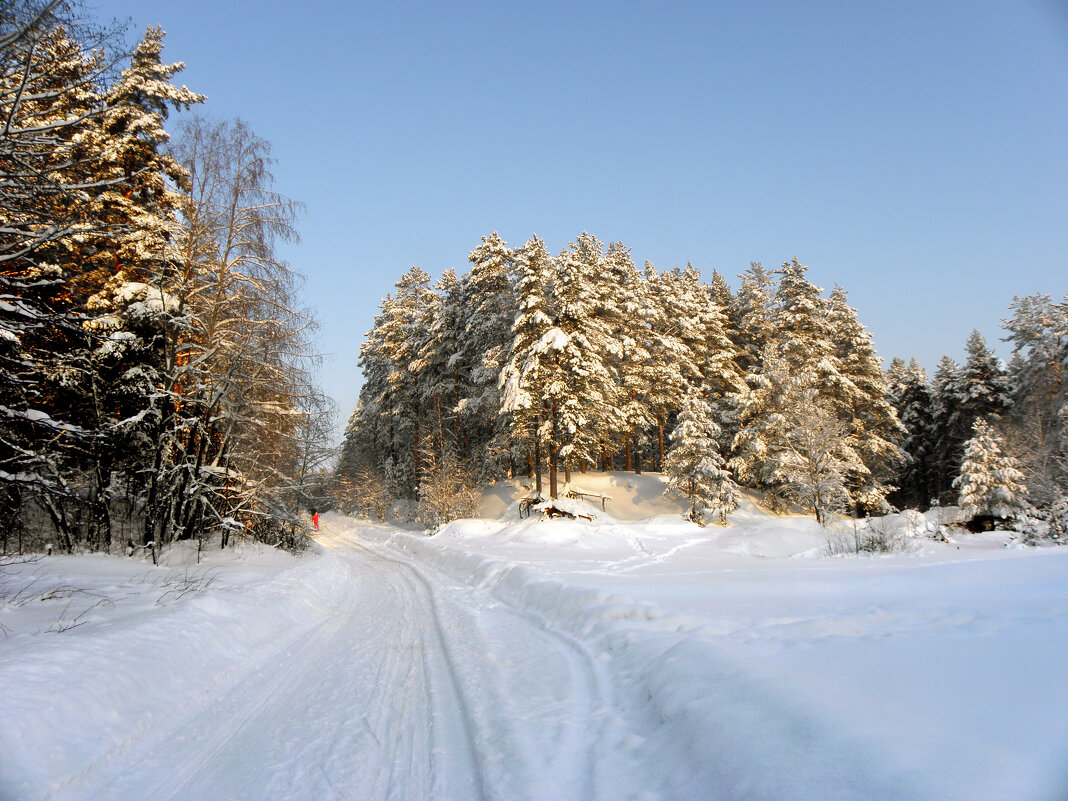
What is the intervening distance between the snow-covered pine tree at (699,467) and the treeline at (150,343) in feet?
→ 68.3

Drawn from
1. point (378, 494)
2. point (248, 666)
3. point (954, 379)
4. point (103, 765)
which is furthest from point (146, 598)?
point (954, 379)

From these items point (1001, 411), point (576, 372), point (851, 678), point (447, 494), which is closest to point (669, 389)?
→ point (576, 372)

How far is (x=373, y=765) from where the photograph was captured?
353 cm

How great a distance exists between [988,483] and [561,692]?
107 feet

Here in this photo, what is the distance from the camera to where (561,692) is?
4.73 metres

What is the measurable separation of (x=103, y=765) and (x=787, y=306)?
40.6 m

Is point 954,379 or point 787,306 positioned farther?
point 954,379

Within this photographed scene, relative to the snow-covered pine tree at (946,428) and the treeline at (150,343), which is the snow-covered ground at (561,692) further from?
the snow-covered pine tree at (946,428)

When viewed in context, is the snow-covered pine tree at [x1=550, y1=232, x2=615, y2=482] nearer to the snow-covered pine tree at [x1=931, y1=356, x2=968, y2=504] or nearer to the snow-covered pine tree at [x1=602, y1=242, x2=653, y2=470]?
the snow-covered pine tree at [x1=602, y1=242, x2=653, y2=470]

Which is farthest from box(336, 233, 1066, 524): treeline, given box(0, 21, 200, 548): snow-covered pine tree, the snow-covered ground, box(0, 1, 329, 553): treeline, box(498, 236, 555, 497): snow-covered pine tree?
the snow-covered ground

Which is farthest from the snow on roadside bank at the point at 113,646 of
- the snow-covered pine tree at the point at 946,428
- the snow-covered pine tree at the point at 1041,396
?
the snow-covered pine tree at the point at 946,428

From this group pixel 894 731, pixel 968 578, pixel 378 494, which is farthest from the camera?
pixel 378 494

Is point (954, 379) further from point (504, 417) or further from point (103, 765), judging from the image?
point (103, 765)

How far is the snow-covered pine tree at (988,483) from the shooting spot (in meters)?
26.2
